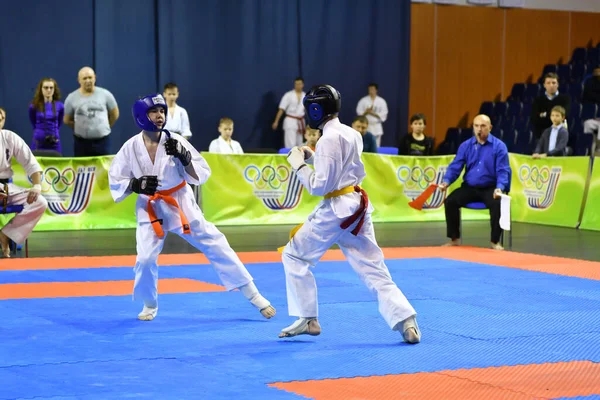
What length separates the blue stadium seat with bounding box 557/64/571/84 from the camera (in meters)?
17.8

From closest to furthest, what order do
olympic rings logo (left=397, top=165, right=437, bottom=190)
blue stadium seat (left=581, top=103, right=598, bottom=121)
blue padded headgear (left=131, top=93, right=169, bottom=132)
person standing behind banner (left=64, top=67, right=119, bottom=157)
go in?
blue padded headgear (left=131, top=93, right=169, bottom=132), person standing behind banner (left=64, top=67, right=119, bottom=157), olympic rings logo (left=397, top=165, right=437, bottom=190), blue stadium seat (left=581, top=103, right=598, bottom=121)

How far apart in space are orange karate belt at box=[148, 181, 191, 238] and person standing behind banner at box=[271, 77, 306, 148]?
10.5 m

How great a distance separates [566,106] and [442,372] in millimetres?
9601

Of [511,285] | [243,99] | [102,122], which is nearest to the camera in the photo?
[511,285]

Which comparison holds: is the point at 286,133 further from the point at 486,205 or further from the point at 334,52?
the point at 486,205

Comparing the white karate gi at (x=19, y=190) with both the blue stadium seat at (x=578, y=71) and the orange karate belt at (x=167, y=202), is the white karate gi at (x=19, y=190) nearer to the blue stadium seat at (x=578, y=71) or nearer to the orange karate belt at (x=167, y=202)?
the orange karate belt at (x=167, y=202)

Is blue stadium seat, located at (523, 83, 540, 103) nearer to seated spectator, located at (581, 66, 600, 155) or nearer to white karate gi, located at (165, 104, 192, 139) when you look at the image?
seated spectator, located at (581, 66, 600, 155)

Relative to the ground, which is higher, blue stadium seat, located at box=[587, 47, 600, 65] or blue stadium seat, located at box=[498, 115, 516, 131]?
blue stadium seat, located at box=[587, 47, 600, 65]

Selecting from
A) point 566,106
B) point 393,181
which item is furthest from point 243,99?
point 566,106

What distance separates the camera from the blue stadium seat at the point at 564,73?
58.3ft

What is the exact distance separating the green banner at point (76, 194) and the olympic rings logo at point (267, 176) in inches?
63.9

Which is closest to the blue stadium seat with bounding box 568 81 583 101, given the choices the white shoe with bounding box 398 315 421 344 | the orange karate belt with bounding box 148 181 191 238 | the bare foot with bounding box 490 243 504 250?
the bare foot with bounding box 490 243 504 250

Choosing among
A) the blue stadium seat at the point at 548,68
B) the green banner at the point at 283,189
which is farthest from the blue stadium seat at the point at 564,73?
the green banner at the point at 283,189

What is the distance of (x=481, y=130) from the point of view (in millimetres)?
9742
